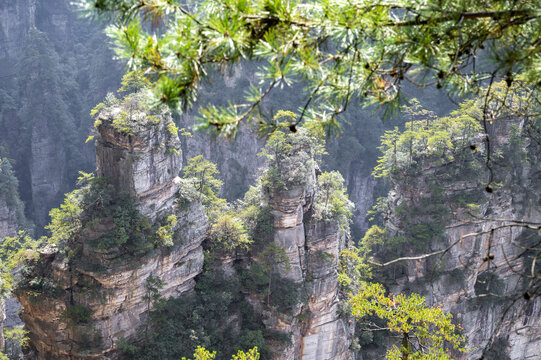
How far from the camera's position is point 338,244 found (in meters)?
16.5

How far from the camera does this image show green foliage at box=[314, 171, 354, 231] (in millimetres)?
15523

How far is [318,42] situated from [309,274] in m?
12.8

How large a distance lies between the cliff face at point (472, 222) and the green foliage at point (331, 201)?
298 centimetres

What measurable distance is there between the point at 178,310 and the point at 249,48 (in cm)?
1148

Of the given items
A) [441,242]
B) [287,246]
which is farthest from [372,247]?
[287,246]

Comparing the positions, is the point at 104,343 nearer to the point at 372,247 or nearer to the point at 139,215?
the point at 139,215

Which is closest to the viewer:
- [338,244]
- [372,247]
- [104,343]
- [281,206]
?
[104,343]

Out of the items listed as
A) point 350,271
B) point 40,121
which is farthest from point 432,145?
point 40,121

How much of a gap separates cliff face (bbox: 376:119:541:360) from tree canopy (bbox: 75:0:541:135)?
14.6 metres

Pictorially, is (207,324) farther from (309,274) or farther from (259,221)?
(309,274)

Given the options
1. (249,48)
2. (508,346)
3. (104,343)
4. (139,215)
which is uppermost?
(249,48)

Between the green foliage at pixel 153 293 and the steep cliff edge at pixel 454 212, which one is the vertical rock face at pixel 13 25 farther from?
the steep cliff edge at pixel 454 212

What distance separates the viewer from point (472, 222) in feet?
55.4

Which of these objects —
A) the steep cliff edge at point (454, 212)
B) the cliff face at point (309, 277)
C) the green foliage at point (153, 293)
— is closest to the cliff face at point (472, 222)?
the steep cliff edge at point (454, 212)
